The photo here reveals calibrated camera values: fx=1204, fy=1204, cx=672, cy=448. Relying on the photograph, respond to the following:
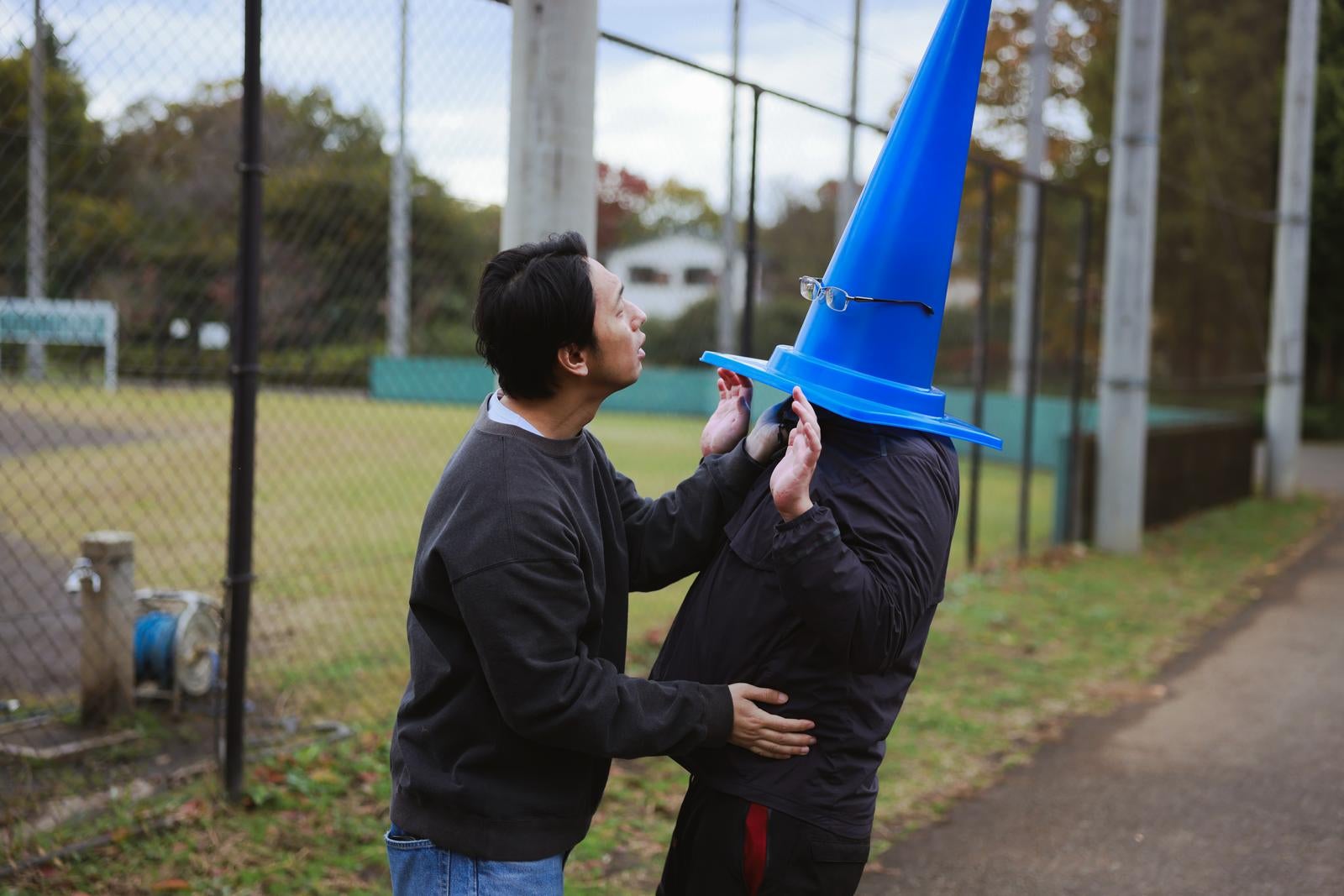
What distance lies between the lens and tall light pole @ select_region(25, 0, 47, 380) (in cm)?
445

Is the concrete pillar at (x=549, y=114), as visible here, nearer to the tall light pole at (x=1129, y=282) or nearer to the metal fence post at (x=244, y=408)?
the metal fence post at (x=244, y=408)

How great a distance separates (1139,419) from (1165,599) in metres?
2.19

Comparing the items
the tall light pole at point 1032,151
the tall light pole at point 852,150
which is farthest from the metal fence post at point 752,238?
the tall light pole at point 1032,151

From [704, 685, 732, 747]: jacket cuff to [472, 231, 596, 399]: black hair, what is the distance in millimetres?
559

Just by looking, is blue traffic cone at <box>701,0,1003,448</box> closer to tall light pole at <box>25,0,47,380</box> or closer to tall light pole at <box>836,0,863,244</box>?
tall light pole at <box>25,0,47,380</box>

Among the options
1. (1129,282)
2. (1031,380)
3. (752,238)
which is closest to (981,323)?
(1031,380)

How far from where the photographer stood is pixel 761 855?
1.97 meters

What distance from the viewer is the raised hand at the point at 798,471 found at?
1819 mm

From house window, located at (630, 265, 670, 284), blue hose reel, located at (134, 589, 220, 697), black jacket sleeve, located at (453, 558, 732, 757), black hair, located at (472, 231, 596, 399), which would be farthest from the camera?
house window, located at (630, 265, 670, 284)

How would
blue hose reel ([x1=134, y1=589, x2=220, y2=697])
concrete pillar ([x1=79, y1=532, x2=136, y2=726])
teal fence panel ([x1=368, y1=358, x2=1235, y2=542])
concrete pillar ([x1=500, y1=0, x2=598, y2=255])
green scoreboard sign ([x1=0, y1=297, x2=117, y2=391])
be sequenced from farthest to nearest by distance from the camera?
1. teal fence panel ([x1=368, y1=358, x2=1235, y2=542])
2. green scoreboard sign ([x1=0, y1=297, x2=117, y2=391])
3. blue hose reel ([x1=134, y1=589, x2=220, y2=697])
4. concrete pillar ([x1=79, y1=532, x2=136, y2=726])
5. concrete pillar ([x1=500, y1=0, x2=598, y2=255])

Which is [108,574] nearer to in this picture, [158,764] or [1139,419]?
[158,764]

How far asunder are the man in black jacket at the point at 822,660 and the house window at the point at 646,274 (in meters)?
26.8

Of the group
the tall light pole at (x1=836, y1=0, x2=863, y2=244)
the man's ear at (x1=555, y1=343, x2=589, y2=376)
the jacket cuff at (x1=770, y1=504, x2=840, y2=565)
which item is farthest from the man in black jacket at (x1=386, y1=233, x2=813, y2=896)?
the tall light pole at (x1=836, y1=0, x2=863, y2=244)

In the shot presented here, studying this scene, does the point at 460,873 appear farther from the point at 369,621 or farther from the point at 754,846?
the point at 369,621
